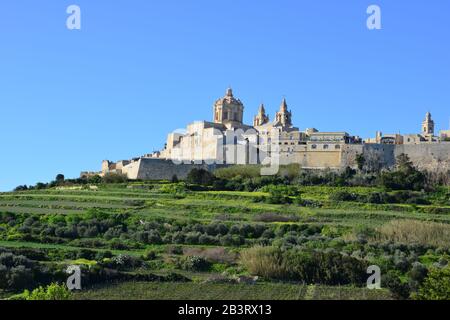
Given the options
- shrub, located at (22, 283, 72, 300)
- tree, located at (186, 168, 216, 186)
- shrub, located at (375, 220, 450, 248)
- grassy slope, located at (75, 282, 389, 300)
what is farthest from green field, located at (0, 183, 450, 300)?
tree, located at (186, 168, 216, 186)

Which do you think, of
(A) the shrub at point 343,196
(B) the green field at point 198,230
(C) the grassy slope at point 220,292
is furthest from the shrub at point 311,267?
(A) the shrub at point 343,196

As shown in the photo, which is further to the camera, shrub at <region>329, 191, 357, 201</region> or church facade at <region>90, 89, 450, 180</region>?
church facade at <region>90, 89, 450, 180</region>

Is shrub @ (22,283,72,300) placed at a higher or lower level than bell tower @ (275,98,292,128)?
lower

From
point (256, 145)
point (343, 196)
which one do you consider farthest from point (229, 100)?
point (343, 196)

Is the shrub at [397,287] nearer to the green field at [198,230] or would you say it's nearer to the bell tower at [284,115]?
the green field at [198,230]

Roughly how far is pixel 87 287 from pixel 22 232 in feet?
36.6

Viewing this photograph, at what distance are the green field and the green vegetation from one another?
6cm

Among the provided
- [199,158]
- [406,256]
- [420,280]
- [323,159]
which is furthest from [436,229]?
[199,158]

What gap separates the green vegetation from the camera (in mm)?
24891

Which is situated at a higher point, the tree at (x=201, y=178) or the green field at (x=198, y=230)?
the tree at (x=201, y=178)

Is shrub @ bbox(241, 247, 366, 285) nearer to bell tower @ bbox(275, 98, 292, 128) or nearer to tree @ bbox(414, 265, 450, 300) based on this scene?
tree @ bbox(414, 265, 450, 300)

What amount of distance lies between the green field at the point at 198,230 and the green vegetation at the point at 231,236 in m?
0.06

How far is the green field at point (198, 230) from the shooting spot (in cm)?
2472

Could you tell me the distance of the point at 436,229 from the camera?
33812 millimetres
